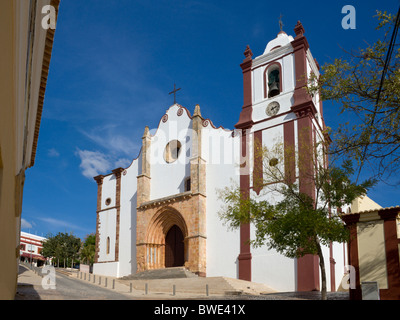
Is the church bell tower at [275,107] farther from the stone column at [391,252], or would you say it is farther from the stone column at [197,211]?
the stone column at [391,252]

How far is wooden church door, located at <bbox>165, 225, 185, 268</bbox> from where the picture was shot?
2747cm

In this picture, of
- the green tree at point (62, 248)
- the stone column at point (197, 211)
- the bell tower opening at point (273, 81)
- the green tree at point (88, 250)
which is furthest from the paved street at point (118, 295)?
the green tree at point (62, 248)

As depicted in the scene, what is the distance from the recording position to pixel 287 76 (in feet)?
81.6

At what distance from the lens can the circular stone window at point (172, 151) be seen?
29.0 m

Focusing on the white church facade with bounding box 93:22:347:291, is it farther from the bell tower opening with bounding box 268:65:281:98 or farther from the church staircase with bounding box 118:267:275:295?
the church staircase with bounding box 118:267:275:295

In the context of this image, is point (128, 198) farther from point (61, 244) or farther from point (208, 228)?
point (61, 244)

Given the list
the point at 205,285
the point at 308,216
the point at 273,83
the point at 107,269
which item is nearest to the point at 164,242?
the point at 107,269

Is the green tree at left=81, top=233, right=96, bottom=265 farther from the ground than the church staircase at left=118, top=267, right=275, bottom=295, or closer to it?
farther from the ground

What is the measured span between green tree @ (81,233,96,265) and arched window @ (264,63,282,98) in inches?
1219

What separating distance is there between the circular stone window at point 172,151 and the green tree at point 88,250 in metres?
23.4

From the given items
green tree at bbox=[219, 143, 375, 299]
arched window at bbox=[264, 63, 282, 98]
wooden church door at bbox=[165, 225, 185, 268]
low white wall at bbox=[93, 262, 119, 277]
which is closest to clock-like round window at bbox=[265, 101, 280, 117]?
arched window at bbox=[264, 63, 282, 98]

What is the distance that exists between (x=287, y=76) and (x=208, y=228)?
10.2 meters

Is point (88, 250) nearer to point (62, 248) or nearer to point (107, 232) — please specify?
point (62, 248)

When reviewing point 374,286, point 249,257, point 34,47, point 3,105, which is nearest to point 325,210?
point 374,286
